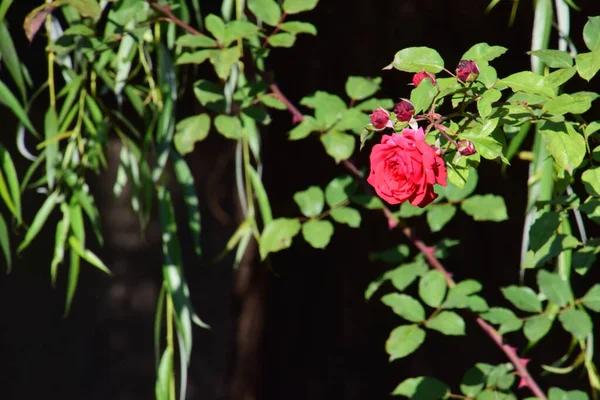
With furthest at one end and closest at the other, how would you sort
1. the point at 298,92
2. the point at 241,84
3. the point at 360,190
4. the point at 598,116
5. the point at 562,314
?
the point at 298,92 → the point at 598,116 → the point at 360,190 → the point at 241,84 → the point at 562,314

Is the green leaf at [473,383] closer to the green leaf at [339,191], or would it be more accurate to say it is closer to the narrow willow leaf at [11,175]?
the green leaf at [339,191]

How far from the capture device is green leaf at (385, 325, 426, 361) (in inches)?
50.4

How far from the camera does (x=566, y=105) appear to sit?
2.72 feet

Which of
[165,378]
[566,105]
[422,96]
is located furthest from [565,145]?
[165,378]

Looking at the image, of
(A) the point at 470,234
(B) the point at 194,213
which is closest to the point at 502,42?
(A) the point at 470,234

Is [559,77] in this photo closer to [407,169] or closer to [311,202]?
[407,169]

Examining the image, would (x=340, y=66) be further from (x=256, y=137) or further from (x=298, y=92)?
(x=256, y=137)

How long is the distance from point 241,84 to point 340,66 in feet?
2.09

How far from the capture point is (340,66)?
2.02 metres

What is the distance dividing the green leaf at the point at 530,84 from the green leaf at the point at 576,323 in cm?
54

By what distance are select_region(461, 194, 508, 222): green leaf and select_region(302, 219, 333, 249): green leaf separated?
242 millimetres

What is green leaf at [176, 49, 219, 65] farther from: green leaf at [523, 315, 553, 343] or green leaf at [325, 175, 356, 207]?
green leaf at [523, 315, 553, 343]

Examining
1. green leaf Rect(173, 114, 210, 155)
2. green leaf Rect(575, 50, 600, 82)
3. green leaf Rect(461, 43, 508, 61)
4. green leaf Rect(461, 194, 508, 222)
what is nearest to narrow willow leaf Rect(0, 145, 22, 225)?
green leaf Rect(173, 114, 210, 155)

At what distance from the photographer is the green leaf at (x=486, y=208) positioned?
1387 millimetres
